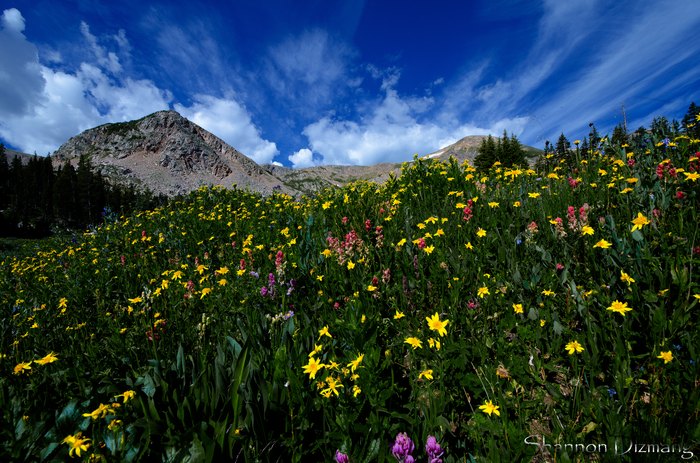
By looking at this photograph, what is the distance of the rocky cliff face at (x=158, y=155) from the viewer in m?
126

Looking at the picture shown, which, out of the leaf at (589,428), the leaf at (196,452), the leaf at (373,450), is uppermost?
the leaf at (196,452)

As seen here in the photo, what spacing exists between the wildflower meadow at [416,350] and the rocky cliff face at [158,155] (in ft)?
400

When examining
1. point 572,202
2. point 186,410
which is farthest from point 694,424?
point 572,202

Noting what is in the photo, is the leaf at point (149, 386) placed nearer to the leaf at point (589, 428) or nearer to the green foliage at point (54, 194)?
the leaf at point (589, 428)

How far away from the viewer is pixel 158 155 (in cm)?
13800

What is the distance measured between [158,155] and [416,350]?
539 feet

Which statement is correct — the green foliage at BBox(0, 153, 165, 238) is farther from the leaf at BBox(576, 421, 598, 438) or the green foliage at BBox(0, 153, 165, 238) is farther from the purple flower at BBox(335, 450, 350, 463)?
the leaf at BBox(576, 421, 598, 438)

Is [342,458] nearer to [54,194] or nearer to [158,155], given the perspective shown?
[54,194]

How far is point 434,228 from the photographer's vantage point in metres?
4.68

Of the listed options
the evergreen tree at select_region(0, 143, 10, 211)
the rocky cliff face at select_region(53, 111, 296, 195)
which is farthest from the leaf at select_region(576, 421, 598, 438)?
the rocky cliff face at select_region(53, 111, 296, 195)

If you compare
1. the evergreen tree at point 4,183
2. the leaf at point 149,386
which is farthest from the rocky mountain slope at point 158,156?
the leaf at point 149,386

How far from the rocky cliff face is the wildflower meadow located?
400 ft

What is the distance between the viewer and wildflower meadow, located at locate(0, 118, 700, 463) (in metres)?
1.82

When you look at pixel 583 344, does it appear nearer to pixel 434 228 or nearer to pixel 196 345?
pixel 434 228
